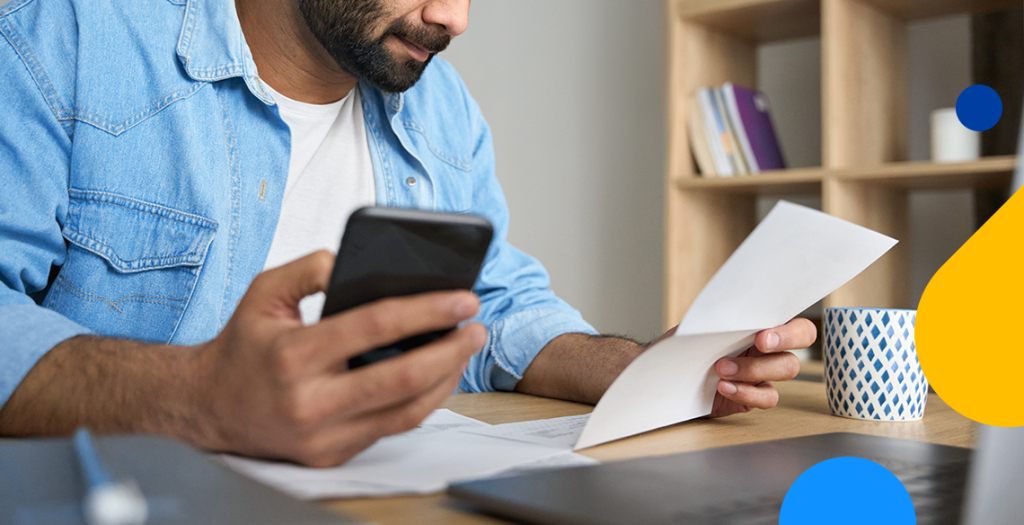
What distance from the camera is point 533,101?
252cm

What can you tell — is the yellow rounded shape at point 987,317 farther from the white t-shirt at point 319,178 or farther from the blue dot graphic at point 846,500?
the white t-shirt at point 319,178

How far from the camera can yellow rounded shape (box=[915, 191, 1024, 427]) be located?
351 millimetres

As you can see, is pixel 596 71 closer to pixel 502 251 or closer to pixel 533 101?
pixel 533 101

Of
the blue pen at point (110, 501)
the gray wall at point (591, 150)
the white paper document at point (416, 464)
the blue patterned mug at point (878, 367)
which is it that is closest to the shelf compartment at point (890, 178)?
the gray wall at point (591, 150)

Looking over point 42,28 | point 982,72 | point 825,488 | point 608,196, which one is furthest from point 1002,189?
point 42,28

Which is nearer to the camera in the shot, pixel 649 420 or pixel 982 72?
pixel 649 420

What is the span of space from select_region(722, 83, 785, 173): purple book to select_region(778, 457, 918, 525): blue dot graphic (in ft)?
5.03

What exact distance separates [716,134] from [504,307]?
0.99m

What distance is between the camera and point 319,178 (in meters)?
1.15

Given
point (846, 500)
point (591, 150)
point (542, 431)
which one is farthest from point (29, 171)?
point (591, 150)

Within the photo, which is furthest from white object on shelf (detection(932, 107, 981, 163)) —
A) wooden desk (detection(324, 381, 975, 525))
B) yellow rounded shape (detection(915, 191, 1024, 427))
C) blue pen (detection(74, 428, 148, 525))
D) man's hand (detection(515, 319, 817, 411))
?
blue pen (detection(74, 428, 148, 525))

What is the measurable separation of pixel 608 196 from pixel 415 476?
7.01 feet

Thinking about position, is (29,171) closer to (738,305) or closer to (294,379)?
(294,379)

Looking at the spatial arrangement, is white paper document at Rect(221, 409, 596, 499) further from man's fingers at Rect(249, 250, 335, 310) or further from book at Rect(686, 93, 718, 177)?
book at Rect(686, 93, 718, 177)
